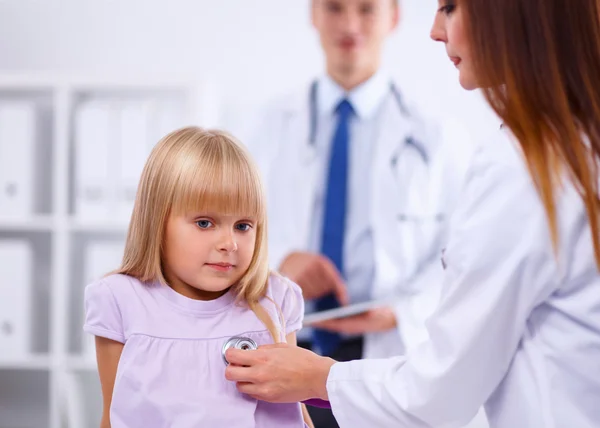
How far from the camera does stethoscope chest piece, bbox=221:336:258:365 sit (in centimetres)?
110

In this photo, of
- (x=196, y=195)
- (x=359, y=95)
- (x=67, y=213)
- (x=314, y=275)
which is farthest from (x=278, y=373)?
(x=67, y=213)

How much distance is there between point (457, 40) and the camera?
107cm

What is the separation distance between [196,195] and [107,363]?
27cm

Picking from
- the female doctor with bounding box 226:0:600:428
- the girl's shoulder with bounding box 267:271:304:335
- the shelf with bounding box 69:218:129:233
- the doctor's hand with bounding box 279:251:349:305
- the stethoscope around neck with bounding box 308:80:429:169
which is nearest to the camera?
the female doctor with bounding box 226:0:600:428

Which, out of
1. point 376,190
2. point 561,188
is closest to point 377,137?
point 376,190

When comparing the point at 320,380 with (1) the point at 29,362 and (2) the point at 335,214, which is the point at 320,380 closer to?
(2) the point at 335,214

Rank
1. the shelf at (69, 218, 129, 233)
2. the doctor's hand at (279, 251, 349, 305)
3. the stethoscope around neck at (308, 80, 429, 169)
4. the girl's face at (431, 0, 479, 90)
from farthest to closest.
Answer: the shelf at (69, 218, 129, 233) < the stethoscope around neck at (308, 80, 429, 169) < the doctor's hand at (279, 251, 349, 305) < the girl's face at (431, 0, 479, 90)

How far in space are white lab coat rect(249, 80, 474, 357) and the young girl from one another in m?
1.04

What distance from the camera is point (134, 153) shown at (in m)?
2.73

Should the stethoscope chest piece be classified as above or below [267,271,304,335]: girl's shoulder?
below

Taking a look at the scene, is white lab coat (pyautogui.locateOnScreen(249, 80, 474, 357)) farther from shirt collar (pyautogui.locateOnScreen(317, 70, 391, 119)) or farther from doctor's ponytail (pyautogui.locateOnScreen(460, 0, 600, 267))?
doctor's ponytail (pyautogui.locateOnScreen(460, 0, 600, 267))

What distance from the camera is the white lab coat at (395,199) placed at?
7.11ft

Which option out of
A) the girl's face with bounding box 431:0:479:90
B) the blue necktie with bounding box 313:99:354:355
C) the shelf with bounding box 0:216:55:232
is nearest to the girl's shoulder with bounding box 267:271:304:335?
the girl's face with bounding box 431:0:479:90

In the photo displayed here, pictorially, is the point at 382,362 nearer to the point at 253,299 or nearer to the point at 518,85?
the point at 253,299
